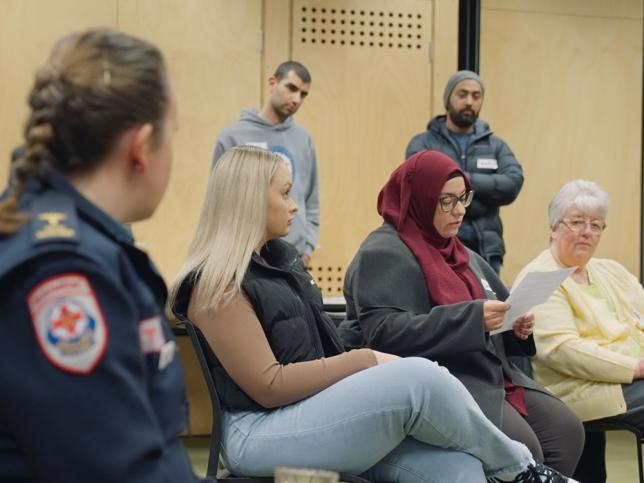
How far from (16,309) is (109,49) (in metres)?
0.35

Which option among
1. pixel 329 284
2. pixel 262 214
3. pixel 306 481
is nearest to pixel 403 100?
pixel 329 284

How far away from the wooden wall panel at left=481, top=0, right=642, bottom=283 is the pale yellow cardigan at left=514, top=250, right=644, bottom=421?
112 inches

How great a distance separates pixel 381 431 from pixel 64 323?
1260mm

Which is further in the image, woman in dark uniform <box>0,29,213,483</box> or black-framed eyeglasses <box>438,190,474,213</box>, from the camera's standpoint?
black-framed eyeglasses <box>438,190,474,213</box>

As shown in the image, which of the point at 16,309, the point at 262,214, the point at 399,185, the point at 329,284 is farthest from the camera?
the point at 329,284

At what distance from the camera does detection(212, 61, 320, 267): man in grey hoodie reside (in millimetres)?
4730

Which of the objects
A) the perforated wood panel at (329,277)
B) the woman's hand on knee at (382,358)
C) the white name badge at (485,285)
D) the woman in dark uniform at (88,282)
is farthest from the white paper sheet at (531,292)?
the perforated wood panel at (329,277)

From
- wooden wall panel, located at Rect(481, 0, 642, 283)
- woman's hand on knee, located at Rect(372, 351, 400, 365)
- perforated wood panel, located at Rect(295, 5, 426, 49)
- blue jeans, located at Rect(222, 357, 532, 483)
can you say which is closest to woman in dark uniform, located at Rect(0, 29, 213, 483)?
blue jeans, located at Rect(222, 357, 532, 483)

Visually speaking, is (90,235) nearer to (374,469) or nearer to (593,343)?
(374,469)

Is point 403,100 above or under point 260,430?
above

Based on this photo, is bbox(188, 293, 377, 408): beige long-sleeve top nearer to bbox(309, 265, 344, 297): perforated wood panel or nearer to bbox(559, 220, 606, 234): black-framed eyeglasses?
bbox(559, 220, 606, 234): black-framed eyeglasses

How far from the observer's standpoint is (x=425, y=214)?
10.0ft

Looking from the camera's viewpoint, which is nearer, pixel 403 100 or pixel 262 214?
pixel 262 214

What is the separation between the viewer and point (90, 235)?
3.88 feet
